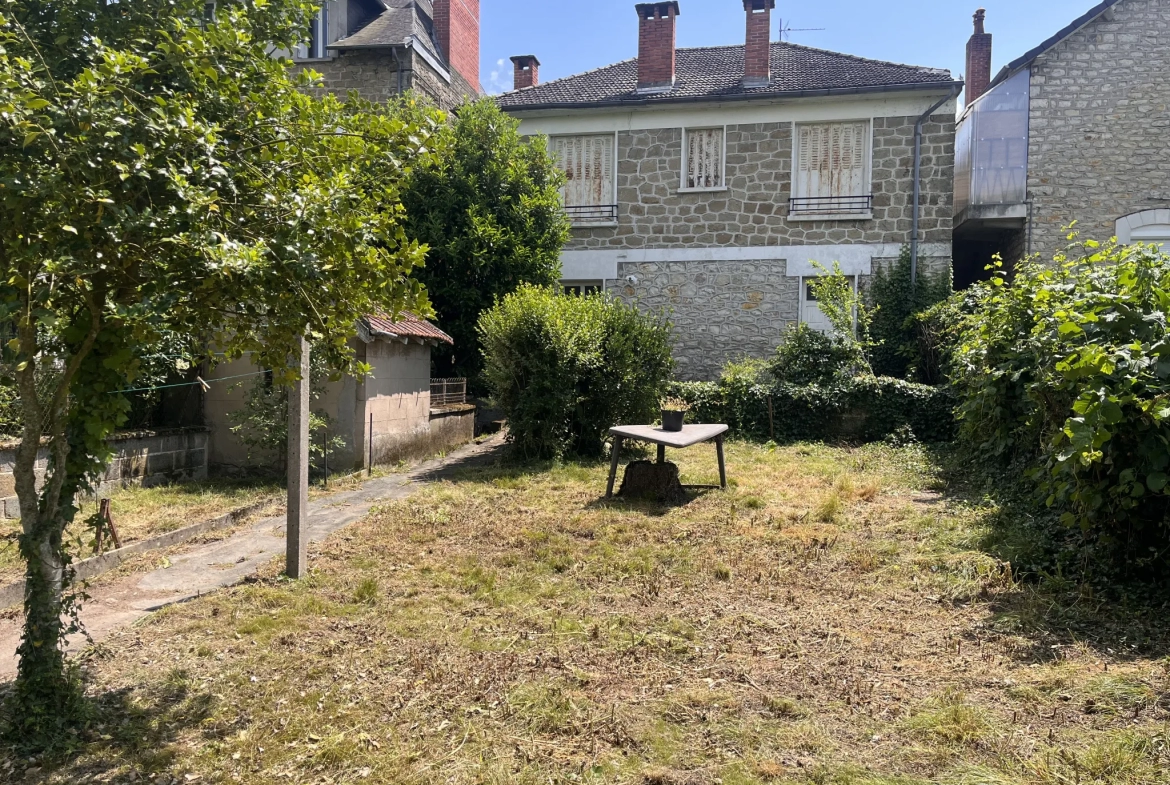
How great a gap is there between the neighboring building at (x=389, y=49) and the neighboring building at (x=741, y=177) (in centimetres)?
202

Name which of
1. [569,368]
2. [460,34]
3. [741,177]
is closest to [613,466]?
[569,368]

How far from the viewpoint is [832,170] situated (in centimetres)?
1558

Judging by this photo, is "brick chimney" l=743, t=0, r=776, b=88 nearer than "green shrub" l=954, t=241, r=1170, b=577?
No

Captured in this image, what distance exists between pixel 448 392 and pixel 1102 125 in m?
13.6

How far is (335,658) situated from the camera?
423cm

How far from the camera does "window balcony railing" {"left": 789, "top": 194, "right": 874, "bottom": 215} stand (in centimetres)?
1538

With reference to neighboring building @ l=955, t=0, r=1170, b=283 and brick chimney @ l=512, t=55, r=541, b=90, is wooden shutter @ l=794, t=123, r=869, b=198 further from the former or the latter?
brick chimney @ l=512, t=55, r=541, b=90

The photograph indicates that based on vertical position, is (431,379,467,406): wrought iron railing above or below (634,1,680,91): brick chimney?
below

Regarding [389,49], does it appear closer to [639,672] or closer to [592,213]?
[592,213]

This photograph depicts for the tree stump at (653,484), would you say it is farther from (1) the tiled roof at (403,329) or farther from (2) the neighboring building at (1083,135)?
(2) the neighboring building at (1083,135)

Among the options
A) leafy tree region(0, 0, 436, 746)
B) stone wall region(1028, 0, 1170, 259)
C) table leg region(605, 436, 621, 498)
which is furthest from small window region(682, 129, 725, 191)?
leafy tree region(0, 0, 436, 746)

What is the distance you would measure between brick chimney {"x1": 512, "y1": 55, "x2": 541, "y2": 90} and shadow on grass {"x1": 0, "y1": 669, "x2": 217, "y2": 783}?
18.3 m

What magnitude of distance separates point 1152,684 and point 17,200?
5301 mm

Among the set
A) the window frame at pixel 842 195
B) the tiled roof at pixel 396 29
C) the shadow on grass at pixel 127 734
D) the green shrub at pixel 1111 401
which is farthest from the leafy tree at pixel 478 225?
the shadow on grass at pixel 127 734
